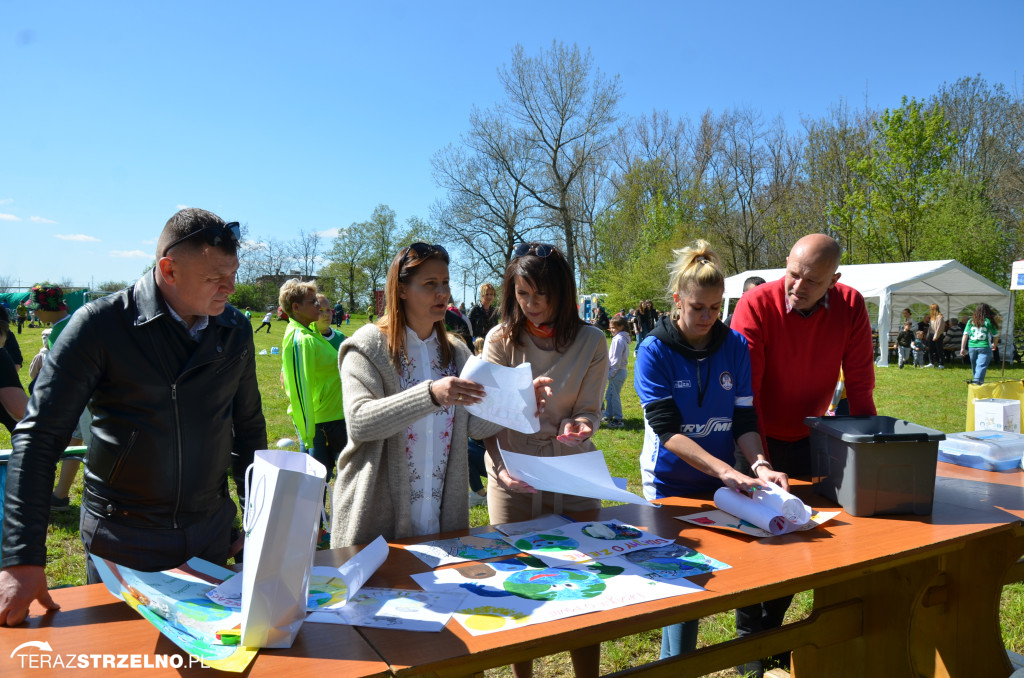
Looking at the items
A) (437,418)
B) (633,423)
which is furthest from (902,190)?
(437,418)

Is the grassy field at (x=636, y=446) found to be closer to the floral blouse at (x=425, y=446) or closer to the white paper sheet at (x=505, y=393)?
the floral blouse at (x=425, y=446)

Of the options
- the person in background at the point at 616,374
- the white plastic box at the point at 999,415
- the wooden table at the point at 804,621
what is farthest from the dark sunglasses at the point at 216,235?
the person in background at the point at 616,374

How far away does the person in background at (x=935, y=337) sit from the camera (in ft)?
51.7

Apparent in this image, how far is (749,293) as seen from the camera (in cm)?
266

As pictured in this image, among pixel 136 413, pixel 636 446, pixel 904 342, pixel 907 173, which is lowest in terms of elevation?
pixel 636 446

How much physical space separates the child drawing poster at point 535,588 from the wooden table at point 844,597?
4cm

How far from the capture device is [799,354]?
101 inches

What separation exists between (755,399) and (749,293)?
45 centimetres

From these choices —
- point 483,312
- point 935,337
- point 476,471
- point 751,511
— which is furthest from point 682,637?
point 935,337

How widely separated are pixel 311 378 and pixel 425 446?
2.48 meters

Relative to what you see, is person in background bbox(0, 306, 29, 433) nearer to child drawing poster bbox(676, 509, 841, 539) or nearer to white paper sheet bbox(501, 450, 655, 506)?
white paper sheet bbox(501, 450, 655, 506)

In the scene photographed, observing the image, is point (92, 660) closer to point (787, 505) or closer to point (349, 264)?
point (787, 505)

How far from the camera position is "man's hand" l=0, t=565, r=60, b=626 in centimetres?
127

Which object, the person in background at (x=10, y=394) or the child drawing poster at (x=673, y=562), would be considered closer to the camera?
the child drawing poster at (x=673, y=562)
